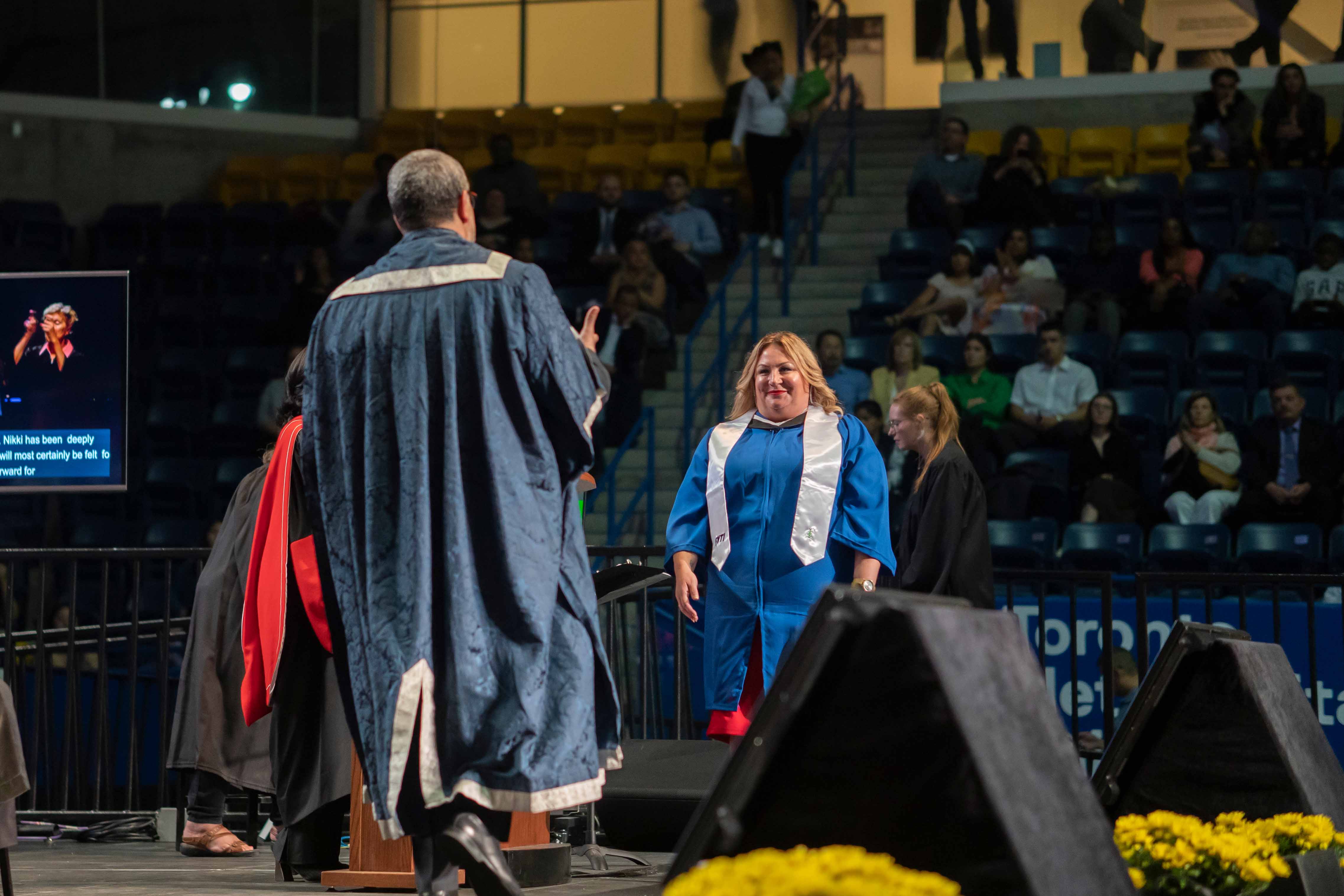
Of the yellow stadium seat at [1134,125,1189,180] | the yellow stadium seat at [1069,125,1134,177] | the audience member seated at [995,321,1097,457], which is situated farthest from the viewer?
the yellow stadium seat at [1069,125,1134,177]

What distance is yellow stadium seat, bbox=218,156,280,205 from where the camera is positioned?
14844mm

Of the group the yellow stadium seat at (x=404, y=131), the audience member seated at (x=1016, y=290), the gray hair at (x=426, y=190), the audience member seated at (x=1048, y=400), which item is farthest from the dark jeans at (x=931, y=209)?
the gray hair at (x=426, y=190)

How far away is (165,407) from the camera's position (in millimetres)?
12203

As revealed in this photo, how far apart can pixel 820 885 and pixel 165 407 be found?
35.9ft

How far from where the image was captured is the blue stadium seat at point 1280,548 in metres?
8.45

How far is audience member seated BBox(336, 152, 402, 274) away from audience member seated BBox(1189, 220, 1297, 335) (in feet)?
20.1

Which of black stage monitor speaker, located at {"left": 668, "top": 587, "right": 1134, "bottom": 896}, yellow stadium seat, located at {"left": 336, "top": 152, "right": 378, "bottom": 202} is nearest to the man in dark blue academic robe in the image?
black stage monitor speaker, located at {"left": 668, "top": 587, "right": 1134, "bottom": 896}

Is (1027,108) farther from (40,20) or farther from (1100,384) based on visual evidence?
(40,20)

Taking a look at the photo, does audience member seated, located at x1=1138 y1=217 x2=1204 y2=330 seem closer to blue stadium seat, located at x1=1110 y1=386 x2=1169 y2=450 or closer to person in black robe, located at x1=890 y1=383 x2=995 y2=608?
blue stadium seat, located at x1=1110 y1=386 x2=1169 y2=450

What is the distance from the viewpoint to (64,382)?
239 inches

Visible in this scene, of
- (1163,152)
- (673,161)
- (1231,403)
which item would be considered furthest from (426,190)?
(673,161)

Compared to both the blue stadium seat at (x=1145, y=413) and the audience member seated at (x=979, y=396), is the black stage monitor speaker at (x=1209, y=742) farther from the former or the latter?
the blue stadium seat at (x=1145, y=413)

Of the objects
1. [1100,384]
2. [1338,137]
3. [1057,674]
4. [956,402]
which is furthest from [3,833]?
[1338,137]

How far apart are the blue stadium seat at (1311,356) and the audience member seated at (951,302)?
194cm
